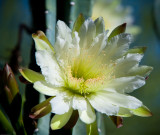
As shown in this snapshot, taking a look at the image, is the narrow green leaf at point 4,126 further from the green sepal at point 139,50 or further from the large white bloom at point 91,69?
the green sepal at point 139,50

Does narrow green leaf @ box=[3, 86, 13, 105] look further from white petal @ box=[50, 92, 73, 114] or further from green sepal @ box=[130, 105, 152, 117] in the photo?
green sepal @ box=[130, 105, 152, 117]

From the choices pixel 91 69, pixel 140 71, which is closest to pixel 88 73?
pixel 91 69

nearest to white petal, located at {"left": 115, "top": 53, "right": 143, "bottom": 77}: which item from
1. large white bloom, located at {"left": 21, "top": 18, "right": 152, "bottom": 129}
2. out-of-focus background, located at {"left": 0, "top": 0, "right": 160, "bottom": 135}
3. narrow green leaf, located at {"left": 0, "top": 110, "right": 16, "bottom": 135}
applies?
large white bloom, located at {"left": 21, "top": 18, "right": 152, "bottom": 129}

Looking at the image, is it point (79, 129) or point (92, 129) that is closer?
point (92, 129)

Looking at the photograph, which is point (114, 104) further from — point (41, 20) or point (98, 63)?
point (41, 20)

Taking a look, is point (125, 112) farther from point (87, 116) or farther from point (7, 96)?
point (7, 96)

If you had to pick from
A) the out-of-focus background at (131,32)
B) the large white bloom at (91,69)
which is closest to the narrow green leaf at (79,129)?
the large white bloom at (91,69)
